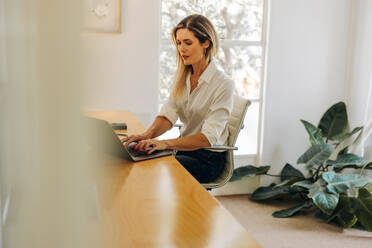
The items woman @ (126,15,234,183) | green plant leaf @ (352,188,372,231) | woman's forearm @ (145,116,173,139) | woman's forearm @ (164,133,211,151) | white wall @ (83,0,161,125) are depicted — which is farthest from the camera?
white wall @ (83,0,161,125)

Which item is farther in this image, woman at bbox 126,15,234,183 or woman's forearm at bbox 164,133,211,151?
woman at bbox 126,15,234,183

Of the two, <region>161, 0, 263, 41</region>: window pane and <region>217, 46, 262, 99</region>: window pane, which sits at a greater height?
<region>161, 0, 263, 41</region>: window pane

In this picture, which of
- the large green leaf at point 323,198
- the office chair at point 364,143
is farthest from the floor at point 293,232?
the office chair at point 364,143

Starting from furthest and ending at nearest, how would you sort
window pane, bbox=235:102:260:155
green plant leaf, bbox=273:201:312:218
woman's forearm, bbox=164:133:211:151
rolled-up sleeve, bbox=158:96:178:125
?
window pane, bbox=235:102:260:155, green plant leaf, bbox=273:201:312:218, rolled-up sleeve, bbox=158:96:178:125, woman's forearm, bbox=164:133:211:151

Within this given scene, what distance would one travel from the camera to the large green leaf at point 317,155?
3.46 meters

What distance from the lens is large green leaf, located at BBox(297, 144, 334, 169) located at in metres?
3.46

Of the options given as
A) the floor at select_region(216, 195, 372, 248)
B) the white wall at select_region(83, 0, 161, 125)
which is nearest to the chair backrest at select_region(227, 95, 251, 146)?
the floor at select_region(216, 195, 372, 248)

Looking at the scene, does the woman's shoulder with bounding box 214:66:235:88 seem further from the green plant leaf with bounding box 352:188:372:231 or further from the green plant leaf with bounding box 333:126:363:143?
the green plant leaf with bounding box 333:126:363:143

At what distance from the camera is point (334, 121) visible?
382 cm

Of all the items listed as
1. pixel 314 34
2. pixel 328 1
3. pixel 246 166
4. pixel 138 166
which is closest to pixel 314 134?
pixel 246 166

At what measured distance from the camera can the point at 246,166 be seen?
3826mm

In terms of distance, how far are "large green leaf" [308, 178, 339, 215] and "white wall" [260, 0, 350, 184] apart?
30.8 inches

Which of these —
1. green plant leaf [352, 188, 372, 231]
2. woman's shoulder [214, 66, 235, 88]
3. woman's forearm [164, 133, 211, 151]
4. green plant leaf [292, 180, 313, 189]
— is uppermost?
woman's shoulder [214, 66, 235, 88]

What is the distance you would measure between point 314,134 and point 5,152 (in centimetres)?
373
